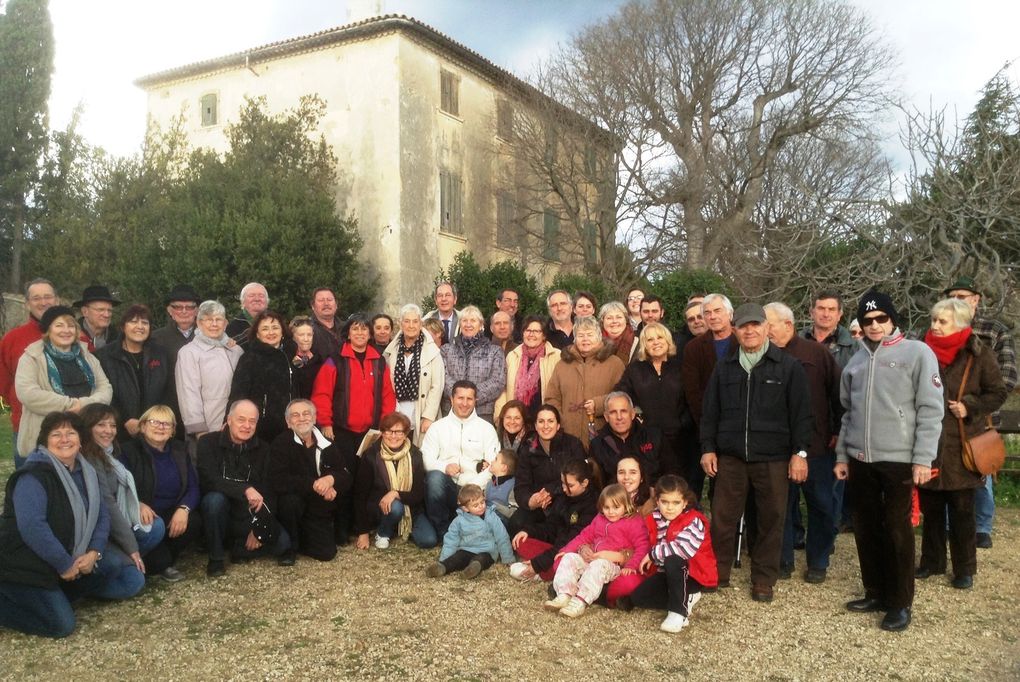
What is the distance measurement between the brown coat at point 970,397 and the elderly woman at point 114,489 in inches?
205

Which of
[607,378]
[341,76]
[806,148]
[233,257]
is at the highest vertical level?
[341,76]

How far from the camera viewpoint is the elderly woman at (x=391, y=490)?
6.48 m

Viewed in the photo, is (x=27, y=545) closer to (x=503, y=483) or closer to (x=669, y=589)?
(x=503, y=483)

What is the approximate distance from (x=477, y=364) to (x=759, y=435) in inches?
110

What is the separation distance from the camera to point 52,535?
179 inches

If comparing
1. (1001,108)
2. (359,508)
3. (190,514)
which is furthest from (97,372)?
(1001,108)

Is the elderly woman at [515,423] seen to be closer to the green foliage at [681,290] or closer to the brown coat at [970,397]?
the brown coat at [970,397]

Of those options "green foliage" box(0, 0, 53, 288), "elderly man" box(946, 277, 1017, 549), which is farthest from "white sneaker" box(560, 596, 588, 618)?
"green foliage" box(0, 0, 53, 288)

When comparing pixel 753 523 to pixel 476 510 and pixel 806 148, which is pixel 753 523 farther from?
pixel 806 148

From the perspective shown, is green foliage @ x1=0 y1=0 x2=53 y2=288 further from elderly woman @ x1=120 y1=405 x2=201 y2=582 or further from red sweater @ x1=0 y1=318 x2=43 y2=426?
elderly woman @ x1=120 y1=405 x2=201 y2=582

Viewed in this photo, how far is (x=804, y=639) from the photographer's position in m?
4.56

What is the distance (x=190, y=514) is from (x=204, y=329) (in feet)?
4.72

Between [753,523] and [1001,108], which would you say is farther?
[1001,108]

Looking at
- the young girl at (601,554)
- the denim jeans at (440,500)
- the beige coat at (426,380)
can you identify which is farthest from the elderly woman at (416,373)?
the young girl at (601,554)
